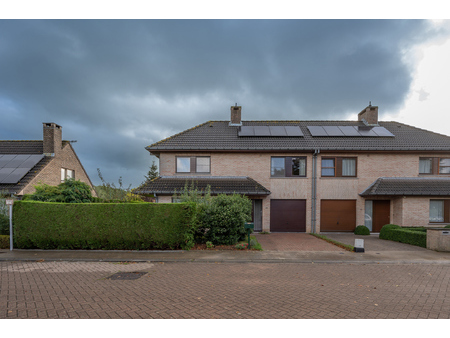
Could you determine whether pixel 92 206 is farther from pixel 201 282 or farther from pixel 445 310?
pixel 445 310

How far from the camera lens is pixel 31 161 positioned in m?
17.2

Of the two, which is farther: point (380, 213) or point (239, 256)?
point (380, 213)

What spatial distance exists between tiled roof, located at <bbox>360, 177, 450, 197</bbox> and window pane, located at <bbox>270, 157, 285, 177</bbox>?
5357 millimetres

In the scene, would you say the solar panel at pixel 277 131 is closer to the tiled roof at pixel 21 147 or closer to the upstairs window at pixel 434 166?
the upstairs window at pixel 434 166

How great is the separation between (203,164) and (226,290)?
1119cm

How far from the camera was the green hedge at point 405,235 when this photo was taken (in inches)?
454

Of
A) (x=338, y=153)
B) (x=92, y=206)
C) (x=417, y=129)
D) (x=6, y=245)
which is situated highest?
(x=417, y=129)

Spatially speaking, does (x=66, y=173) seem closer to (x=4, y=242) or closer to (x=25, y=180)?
(x=25, y=180)

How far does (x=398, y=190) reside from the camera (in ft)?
48.5

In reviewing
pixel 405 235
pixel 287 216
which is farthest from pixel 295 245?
pixel 405 235

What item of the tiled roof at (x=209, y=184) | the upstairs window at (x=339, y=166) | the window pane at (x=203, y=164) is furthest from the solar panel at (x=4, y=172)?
the upstairs window at (x=339, y=166)

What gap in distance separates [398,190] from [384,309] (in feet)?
41.1

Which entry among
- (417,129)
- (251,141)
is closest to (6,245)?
(251,141)

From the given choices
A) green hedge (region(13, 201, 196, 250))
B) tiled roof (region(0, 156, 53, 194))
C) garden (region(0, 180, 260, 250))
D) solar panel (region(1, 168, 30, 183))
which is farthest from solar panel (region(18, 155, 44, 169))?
green hedge (region(13, 201, 196, 250))
